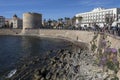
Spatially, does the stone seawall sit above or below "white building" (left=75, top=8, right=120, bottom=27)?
below

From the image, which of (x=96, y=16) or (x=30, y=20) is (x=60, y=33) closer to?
(x=30, y=20)

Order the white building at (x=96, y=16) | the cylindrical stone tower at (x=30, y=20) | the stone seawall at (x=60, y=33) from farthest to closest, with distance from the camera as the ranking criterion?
the white building at (x=96, y=16)
the cylindrical stone tower at (x=30, y=20)
the stone seawall at (x=60, y=33)

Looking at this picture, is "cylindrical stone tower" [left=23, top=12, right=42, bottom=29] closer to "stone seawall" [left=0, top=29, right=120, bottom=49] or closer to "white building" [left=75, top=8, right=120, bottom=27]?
"stone seawall" [left=0, top=29, right=120, bottom=49]

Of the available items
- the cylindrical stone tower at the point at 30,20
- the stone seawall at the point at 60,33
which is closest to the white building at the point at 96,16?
the cylindrical stone tower at the point at 30,20

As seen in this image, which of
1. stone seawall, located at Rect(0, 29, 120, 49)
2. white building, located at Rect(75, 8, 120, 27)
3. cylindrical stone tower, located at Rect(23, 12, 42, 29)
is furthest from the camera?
white building, located at Rect(75, 8, 120, 27)

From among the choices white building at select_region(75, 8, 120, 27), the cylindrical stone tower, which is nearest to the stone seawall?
the cylindrical stone tower

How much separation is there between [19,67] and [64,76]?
8561mm

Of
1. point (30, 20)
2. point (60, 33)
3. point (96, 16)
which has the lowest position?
point (60, 33)

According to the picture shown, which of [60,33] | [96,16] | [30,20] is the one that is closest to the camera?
[60,33]

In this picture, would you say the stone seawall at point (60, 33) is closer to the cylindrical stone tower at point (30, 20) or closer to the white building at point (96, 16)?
the cylindrical stone tower at point (30, 20)

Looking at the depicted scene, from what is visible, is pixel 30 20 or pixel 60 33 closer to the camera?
pixel 60 33

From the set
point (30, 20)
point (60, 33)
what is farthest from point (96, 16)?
point (60, 33)

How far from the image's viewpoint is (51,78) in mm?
20203

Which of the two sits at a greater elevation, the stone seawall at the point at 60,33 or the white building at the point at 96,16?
the white building at the point at 96,16
